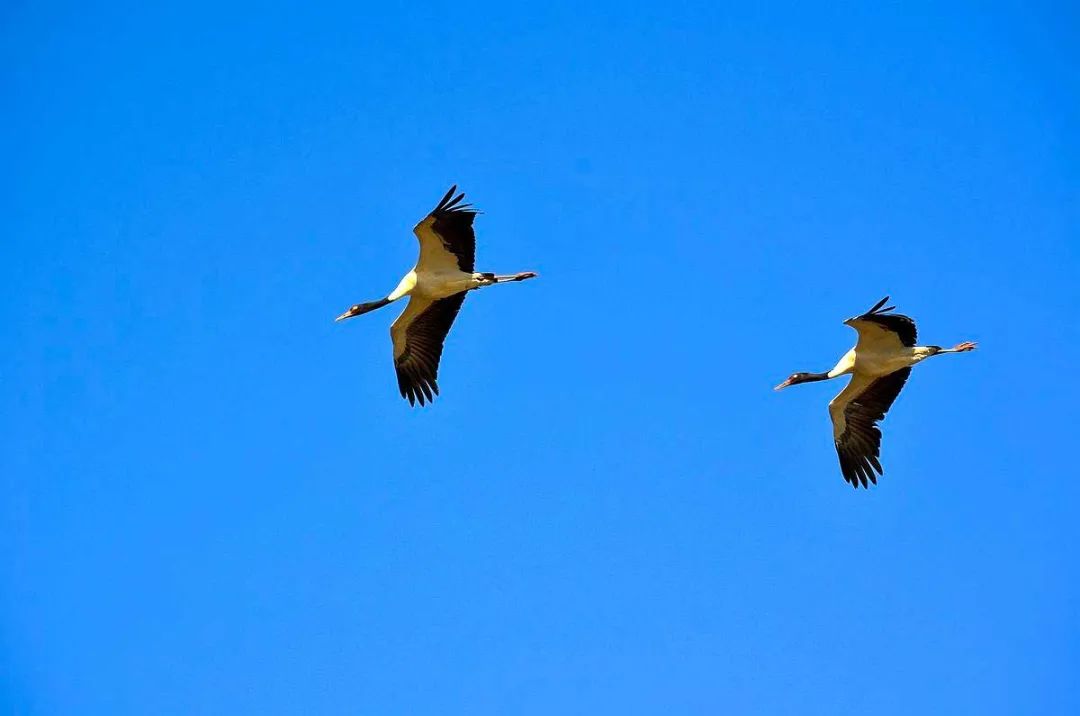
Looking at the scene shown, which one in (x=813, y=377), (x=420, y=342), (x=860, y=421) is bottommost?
(x=860, y=421)

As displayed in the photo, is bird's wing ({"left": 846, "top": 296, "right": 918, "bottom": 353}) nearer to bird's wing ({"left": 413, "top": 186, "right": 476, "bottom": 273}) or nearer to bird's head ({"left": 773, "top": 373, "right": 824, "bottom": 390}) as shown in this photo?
bird's head ({"left": 773, "top": 373, "right": 824, "bottom": 390})

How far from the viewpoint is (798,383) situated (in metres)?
26.1

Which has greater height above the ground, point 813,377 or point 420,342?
point 420,342

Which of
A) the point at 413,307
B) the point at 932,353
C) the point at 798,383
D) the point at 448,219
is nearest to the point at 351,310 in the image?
the point at 413,307

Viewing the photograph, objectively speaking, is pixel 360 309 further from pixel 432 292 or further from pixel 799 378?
pixel 799 378

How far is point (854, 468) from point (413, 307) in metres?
8.19

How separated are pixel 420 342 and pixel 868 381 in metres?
7.76

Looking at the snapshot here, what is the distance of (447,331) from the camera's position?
82.4 ft

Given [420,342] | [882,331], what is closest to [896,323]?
[882,331]

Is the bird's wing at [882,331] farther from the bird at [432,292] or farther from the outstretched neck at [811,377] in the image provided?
the bird at [432,292]

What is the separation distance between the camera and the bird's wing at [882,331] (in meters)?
23.3

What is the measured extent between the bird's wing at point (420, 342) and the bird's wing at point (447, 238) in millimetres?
910

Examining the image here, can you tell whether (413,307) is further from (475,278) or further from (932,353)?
(932,353)

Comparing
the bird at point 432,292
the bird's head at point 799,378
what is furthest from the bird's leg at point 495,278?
the bird's head at point 799,378
